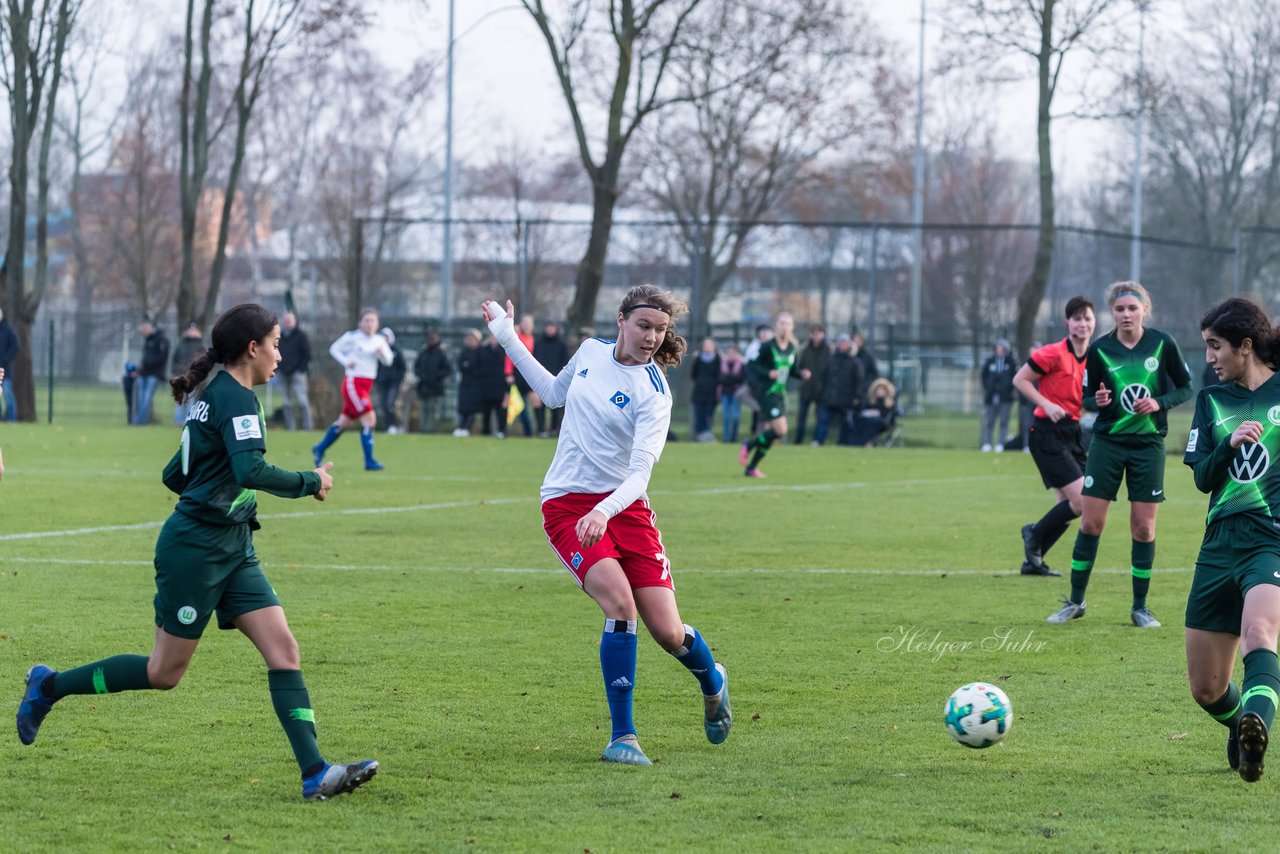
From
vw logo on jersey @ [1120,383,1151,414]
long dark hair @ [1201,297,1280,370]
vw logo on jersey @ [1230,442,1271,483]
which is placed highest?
long dark hair @ [1201,297,1280,370]

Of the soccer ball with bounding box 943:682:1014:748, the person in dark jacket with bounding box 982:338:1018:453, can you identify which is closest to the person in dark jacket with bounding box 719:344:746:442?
the person in dark jacket with bounding box 982:338:1018:453

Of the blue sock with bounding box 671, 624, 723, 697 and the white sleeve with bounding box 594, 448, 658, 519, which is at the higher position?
the white sleeve with bounding box 594, 448, 658, 519

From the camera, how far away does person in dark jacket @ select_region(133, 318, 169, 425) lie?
28.5 m

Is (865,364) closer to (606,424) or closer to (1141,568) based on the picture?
(1141,568)

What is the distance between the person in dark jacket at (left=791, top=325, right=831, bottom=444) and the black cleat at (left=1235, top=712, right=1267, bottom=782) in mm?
21354

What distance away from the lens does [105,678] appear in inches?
215

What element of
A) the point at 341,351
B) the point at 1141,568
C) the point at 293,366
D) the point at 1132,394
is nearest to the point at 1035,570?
the point at 1141,568

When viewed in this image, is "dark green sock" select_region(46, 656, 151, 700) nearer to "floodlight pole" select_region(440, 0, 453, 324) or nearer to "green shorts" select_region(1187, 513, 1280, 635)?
"green shorts" select_region(1187, 513, 1280, 635)

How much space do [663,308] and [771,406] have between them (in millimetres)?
13927

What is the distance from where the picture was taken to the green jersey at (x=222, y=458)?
5098mm

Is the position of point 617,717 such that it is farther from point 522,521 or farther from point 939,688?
point 522,521

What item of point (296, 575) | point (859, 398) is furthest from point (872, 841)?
point (859, 398)

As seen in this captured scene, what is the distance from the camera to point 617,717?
19.0 ft

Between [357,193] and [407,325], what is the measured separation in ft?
77.6
